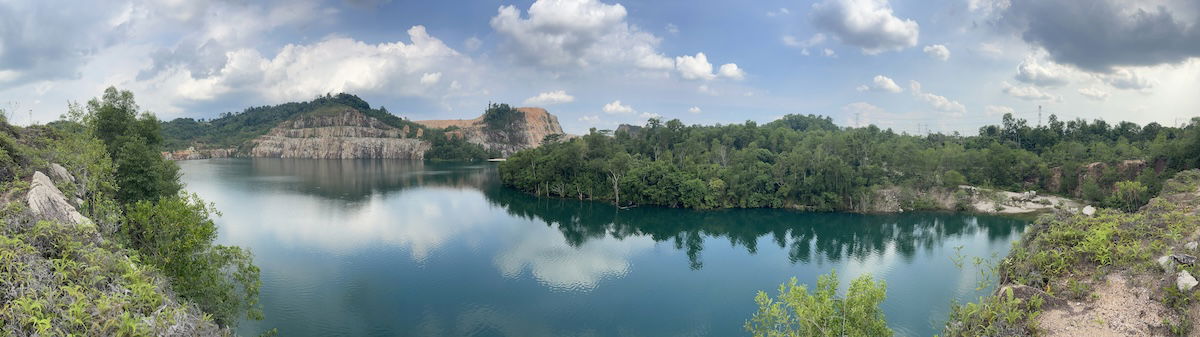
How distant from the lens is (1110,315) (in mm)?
9930

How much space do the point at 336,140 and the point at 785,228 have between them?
464 ft

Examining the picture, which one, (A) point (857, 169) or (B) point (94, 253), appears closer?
(B) point (94, 253)

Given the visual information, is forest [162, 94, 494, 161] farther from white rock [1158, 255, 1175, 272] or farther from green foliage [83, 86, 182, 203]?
white rock [1158, 255, 1175, 272]

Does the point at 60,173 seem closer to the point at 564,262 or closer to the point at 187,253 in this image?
the point at 187,253

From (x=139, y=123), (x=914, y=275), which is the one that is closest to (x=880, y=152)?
(x=914, y=275)

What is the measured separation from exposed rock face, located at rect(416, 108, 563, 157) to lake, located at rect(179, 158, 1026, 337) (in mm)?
109869

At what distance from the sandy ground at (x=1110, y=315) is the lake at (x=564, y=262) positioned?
886cm

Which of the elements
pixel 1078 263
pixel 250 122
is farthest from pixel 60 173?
pixel 250 122

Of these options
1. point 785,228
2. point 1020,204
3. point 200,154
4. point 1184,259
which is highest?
point 200,154

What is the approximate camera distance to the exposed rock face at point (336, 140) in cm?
14450

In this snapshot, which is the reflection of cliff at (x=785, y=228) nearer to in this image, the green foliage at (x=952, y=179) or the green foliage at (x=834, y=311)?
the green foliage at (x=952, y=179)

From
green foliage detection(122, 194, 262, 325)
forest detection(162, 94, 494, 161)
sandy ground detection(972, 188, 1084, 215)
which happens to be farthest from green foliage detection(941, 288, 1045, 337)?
forest detection(162, 94, 494, 161)

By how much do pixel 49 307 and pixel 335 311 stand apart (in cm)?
1436

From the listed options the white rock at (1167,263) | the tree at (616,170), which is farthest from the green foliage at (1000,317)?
the tree at (616,170)
